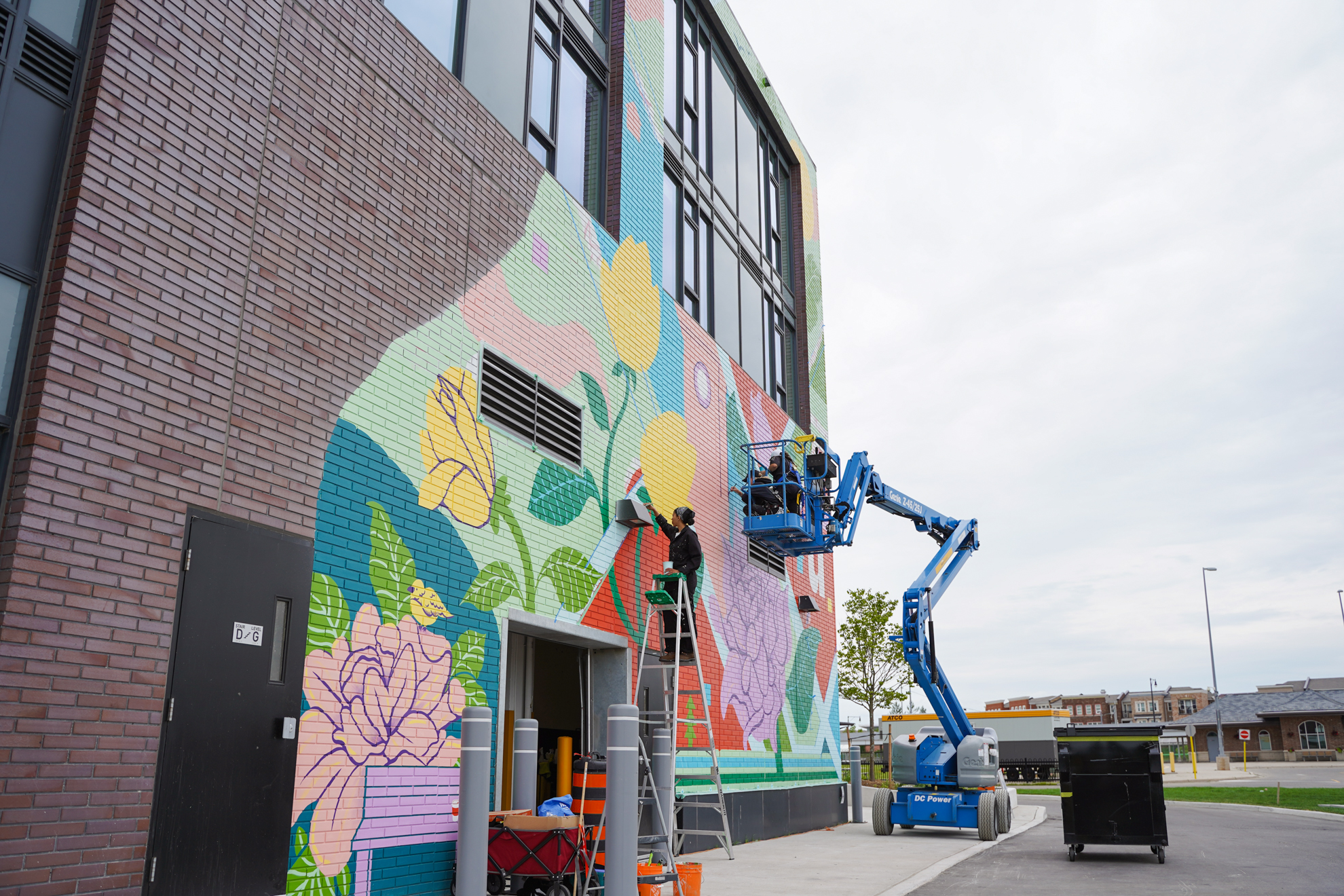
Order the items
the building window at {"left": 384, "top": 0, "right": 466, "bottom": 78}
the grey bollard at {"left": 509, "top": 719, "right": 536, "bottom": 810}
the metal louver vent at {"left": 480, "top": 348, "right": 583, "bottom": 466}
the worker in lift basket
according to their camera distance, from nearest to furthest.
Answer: the grey bollard at {"left": 509, "top": 719, "right": 536, "bottom": 810} → the building window at {"left": 384, "top": 0, "right": 466, "bottom": 78} → the metal louver vent at {"left": 480, "top": 348, "right": 583, "bottom": 466} → the worker in lift basket

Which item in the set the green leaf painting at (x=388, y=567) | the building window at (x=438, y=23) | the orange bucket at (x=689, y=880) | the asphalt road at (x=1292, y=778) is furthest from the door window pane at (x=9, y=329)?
the asphalt road at (x=1292, y=778)

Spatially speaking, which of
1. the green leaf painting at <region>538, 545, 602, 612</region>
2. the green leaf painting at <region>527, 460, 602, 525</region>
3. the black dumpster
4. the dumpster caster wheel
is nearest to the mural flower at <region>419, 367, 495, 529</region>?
the green leaf painting at <region>527, 460, 602, 525</region>

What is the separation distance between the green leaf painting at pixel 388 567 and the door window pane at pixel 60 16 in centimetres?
407

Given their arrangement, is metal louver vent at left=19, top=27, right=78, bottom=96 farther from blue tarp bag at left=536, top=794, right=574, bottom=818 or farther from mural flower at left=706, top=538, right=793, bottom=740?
mural flower at left=706, top=538, right=793, bottom=740

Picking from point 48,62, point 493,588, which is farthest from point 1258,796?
point 48,62

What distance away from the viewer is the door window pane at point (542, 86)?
12469 millimetres

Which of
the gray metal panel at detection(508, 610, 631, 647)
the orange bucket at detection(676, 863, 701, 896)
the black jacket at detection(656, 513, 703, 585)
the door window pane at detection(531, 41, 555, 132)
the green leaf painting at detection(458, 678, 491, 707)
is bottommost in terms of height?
the orange bucket at detection(676, 863, 701, 896)

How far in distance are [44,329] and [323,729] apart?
11.7ft

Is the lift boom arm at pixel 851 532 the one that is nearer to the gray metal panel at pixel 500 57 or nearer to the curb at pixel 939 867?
the curb at pixel 939 867

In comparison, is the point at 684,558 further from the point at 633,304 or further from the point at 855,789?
the point at 855,789

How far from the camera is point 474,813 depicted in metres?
6.36

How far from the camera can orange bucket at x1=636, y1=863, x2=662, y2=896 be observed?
7754 mm

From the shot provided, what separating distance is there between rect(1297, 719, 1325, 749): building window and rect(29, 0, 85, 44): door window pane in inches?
3576

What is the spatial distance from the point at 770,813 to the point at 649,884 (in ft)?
31.5
